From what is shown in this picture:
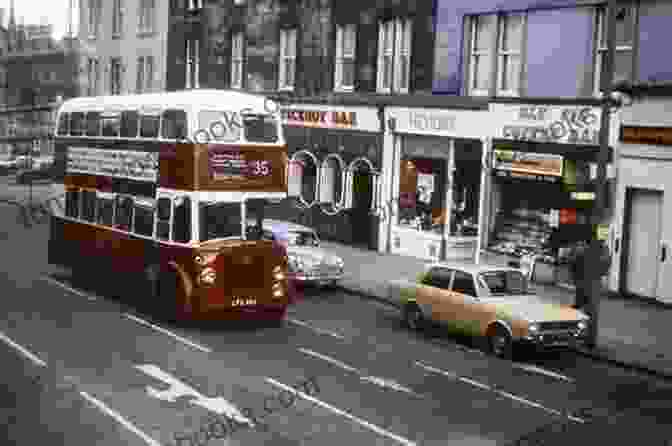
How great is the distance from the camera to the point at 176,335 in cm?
1941

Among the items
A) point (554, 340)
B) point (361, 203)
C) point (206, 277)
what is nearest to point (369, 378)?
point (554, 340)

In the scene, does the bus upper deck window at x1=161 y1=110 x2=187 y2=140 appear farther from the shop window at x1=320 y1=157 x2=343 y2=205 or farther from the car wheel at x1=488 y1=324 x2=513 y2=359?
the shop window at x1=320 y1=157 x2=343 y2=205

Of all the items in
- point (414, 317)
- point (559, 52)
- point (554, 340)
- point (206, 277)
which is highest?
point (559, 52)

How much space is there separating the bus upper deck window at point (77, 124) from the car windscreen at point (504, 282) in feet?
39.0

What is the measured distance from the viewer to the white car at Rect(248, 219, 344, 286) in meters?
25.6

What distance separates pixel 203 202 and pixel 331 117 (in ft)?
55.4

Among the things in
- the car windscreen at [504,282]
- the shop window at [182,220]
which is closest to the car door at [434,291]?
the car windscreen at [504,282]

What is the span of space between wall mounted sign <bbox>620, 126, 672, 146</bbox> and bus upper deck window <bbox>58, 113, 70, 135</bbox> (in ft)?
48.8

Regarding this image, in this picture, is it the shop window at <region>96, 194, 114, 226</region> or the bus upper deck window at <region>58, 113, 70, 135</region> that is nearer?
the shop window at <region>96, 194, 114, 226</region>

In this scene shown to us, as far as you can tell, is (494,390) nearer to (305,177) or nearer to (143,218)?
(143,218)

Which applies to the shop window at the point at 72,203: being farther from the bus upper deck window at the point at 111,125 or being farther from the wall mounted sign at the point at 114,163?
the bus upper deck window at the point at 111,125

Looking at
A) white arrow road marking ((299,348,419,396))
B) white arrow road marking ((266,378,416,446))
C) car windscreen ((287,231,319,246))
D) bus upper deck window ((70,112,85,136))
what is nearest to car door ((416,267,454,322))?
white arrow road marking ((299,348,419,396))

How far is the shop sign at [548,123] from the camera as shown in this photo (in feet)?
83.3

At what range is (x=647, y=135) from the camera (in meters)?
24.3
